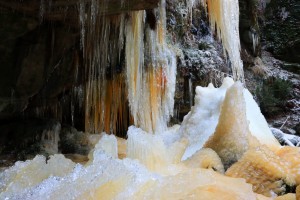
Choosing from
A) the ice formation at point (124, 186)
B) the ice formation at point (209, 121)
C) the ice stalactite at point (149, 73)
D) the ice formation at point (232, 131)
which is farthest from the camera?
the ice stalactite at point (149, 73)

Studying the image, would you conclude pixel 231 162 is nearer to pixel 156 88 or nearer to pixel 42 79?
pixel 42 79

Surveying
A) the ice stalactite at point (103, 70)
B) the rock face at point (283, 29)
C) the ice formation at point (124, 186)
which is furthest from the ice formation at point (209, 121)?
the rock face at point (283, 29)

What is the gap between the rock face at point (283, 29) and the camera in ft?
46.2

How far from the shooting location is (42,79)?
4977mm

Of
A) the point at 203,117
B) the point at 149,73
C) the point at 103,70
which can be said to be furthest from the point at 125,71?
the point at 203,117

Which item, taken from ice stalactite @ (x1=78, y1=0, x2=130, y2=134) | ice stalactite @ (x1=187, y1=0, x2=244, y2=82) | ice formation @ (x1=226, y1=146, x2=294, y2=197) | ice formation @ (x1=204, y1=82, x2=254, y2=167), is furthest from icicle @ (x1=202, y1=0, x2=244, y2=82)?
ice formation @ (x1=226, y1=146, x2=294, y2=197)

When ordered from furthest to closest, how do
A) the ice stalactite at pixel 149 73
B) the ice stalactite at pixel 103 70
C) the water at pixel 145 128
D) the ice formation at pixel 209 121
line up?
1. the ice stalactite at pixel 149 73
2. the ice stalactite at pixel 103 70
3. the ice formation at pixel 209 121
4. the water at pixel 145 128

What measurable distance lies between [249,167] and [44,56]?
303cm

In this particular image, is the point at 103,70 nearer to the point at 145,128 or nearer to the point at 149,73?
the point at 149,73

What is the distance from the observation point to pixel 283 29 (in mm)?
14633

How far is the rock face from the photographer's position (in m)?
14.1

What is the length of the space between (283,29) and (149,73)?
9.72 meters

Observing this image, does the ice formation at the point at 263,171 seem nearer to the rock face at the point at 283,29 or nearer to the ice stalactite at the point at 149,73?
the ice stalactite at the point at 149,73

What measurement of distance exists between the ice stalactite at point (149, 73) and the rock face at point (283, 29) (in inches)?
309
